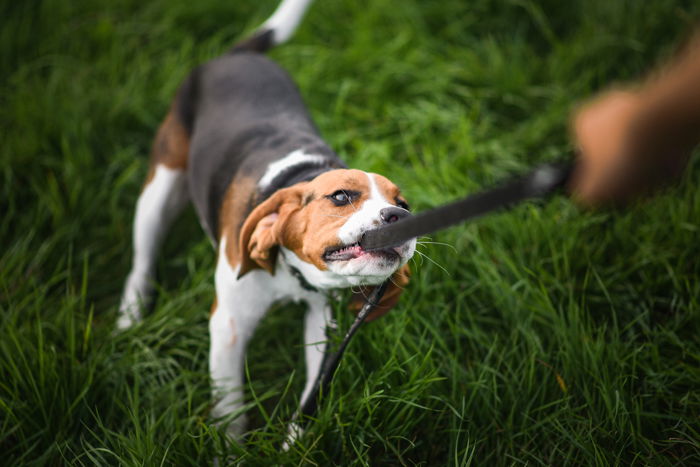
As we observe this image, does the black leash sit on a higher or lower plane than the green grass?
higher

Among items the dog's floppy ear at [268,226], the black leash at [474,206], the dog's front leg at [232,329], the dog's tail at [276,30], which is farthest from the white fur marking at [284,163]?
the dog's tail at [276,30]

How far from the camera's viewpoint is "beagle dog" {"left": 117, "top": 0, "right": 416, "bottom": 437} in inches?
71.0

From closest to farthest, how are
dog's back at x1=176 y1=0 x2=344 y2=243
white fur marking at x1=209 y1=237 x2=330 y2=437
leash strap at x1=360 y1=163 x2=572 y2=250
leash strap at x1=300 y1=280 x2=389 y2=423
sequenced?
leash strap at x1=360 y1=163 x2=572 y2=250 < leash strap at x1=300 y1=280 x2=389 y2=423 < white fur marking at x1=209 y1=237 x2=330 y2=437 < dog's back at x1=176 y1=0 x2=344 y2=243

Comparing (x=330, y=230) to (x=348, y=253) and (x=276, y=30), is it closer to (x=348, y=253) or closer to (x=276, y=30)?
(x=348, y=253)

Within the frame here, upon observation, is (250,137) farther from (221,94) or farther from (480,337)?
(480,337)

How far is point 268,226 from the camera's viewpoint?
194cm

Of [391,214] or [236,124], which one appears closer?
[391,214]

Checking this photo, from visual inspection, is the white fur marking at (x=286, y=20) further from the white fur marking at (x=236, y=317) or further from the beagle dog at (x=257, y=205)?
the white fur marking at (x=236, y=317)

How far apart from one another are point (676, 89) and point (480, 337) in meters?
1.85

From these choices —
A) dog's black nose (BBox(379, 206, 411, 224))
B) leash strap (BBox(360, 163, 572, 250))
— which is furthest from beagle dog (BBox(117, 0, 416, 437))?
leash strap (BBox(360, 163, 572, 250))

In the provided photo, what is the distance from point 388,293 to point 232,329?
0.67 m

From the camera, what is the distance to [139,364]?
2461mm

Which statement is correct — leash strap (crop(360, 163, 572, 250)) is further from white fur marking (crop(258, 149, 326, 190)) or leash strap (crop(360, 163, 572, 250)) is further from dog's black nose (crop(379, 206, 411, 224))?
white fur marking (crop(258, 149, 326, 190))

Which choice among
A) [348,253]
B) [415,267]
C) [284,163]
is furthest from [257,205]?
[415,267]
